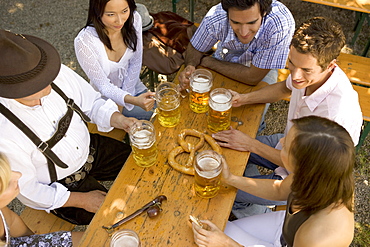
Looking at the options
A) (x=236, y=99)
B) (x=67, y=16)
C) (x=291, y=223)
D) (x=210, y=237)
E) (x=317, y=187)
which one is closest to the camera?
(x=317, y=187)

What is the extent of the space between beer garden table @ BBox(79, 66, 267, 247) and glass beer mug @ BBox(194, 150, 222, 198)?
54mm

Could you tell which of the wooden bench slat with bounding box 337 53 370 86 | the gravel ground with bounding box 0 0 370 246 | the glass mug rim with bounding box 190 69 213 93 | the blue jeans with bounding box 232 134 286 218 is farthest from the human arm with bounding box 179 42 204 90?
the gravel ground with bounding box 0 0 370 246

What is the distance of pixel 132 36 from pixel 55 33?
320 cm

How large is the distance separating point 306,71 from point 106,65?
180cm

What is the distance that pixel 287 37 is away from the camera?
2.94 metres

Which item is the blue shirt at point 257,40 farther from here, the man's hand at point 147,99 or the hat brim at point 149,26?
the hat brim at point 149,26

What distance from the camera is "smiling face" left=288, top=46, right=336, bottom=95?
231 centimetres

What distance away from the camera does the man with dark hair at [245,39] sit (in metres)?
2.75

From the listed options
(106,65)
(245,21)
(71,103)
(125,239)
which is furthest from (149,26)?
(125,239)

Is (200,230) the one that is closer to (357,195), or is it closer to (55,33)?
(357,195)

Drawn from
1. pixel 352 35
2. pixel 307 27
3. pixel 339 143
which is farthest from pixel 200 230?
pixel 352 35

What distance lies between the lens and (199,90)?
102 inches

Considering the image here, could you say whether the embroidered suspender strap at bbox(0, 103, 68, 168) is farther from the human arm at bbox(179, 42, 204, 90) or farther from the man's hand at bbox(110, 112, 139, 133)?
the human arm at bbox(179, 42, 204, 90)

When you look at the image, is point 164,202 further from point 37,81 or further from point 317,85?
point 317,85
